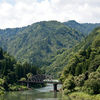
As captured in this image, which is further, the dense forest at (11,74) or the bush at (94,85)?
the dense forest at (11,74)

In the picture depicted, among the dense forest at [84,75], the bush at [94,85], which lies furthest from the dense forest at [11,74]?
the bush at [94,85]

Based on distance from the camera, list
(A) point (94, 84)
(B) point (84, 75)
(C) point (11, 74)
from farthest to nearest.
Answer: (C) point (11, 74) < (B) point (84, 75) < (A) point (94, 84)

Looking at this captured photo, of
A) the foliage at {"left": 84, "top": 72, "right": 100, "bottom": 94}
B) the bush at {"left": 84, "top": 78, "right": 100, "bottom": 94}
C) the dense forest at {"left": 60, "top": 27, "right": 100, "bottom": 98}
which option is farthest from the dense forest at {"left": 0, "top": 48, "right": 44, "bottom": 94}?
the bush at {"left": 84, "top": 78, "right": 100, "bottom": 94}

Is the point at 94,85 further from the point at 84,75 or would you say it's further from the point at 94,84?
the point at 84,75

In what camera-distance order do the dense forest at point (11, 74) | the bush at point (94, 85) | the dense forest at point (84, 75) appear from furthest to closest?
the dense forest at point (11, 74), the dense forest at point (84, 75), the bush at point (94, 85)

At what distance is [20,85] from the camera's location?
176m

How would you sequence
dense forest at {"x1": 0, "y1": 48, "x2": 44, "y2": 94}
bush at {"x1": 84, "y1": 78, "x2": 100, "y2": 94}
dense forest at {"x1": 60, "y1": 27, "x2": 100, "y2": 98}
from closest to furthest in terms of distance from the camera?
bush at {"x1": 84, "y1": 78, "x2": 100, "y2": 94} → dense forest at {"x1": 60, "y1": 27, "x2": 100, "y2": 98} → dense forest at {"x1": 0, "y1": 48, "x2": 44, "y2": 94}

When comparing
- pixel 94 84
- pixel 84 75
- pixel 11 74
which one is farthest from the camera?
pixel 11 74

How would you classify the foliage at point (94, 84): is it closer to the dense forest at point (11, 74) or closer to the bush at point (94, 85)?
the bush at point (94, 85)

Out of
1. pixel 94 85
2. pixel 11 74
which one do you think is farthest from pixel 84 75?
pixel 11 74

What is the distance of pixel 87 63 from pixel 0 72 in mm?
78516

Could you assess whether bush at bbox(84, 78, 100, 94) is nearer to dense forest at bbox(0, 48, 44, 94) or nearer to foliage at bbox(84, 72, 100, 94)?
foliage at bbox(84, 72, 100, 94)

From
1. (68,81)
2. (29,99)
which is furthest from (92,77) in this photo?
(29,99)

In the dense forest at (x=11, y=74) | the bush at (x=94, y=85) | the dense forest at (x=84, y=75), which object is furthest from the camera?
the dense forest at (x=11, y=74)
